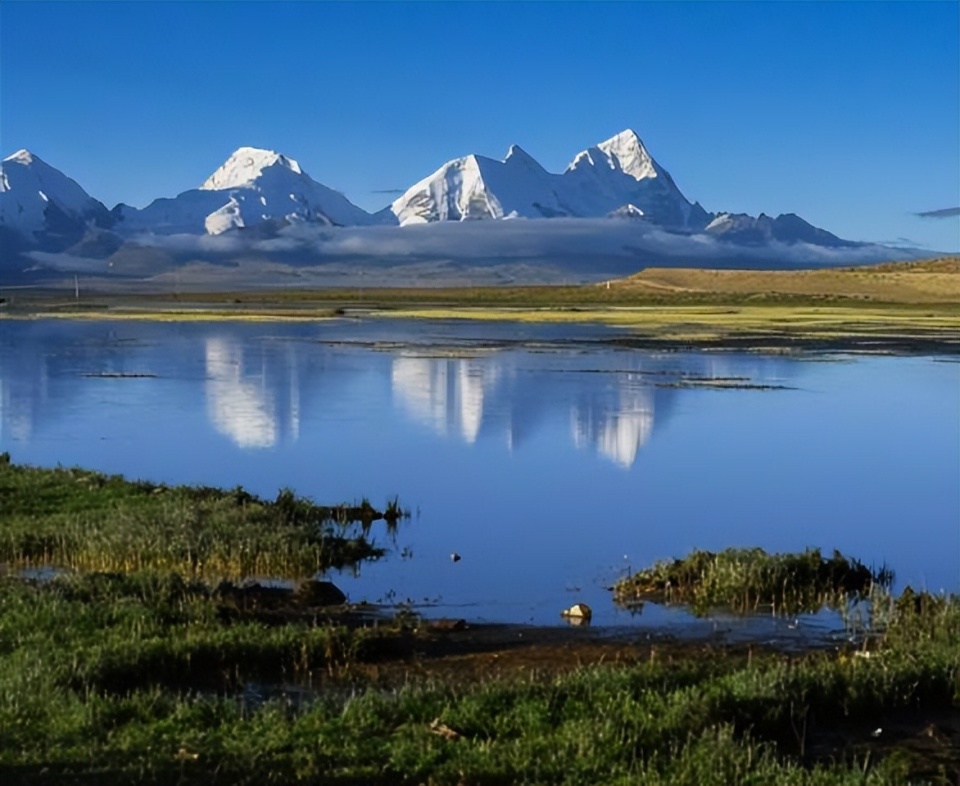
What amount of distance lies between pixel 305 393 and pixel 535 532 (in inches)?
641

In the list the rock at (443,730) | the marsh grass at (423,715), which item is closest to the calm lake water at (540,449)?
the marsh grass at (423,715)

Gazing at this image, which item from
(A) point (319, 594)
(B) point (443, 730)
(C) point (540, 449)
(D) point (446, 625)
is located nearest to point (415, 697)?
(B) point (443, 730)

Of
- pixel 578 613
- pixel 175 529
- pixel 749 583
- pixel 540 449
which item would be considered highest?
pixel 175 529

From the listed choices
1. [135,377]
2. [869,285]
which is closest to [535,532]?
[135,377]

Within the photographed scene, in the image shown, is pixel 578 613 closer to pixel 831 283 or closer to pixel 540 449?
pixel 540 449

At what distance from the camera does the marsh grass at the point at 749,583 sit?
12.3 meters

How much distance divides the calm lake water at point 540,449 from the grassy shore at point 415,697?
196cm

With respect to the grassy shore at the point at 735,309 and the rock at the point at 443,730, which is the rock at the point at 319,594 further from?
the grassy shore at the point at 735,309

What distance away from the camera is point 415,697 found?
820cm

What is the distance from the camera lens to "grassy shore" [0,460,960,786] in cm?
712

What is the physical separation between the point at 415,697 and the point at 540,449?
14.6 meters

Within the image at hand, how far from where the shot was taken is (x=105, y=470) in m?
19.7

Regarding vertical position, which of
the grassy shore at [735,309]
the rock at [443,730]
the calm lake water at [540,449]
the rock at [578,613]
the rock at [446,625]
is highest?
the rock at [443,730]

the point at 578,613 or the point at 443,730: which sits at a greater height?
the point at 443,730
